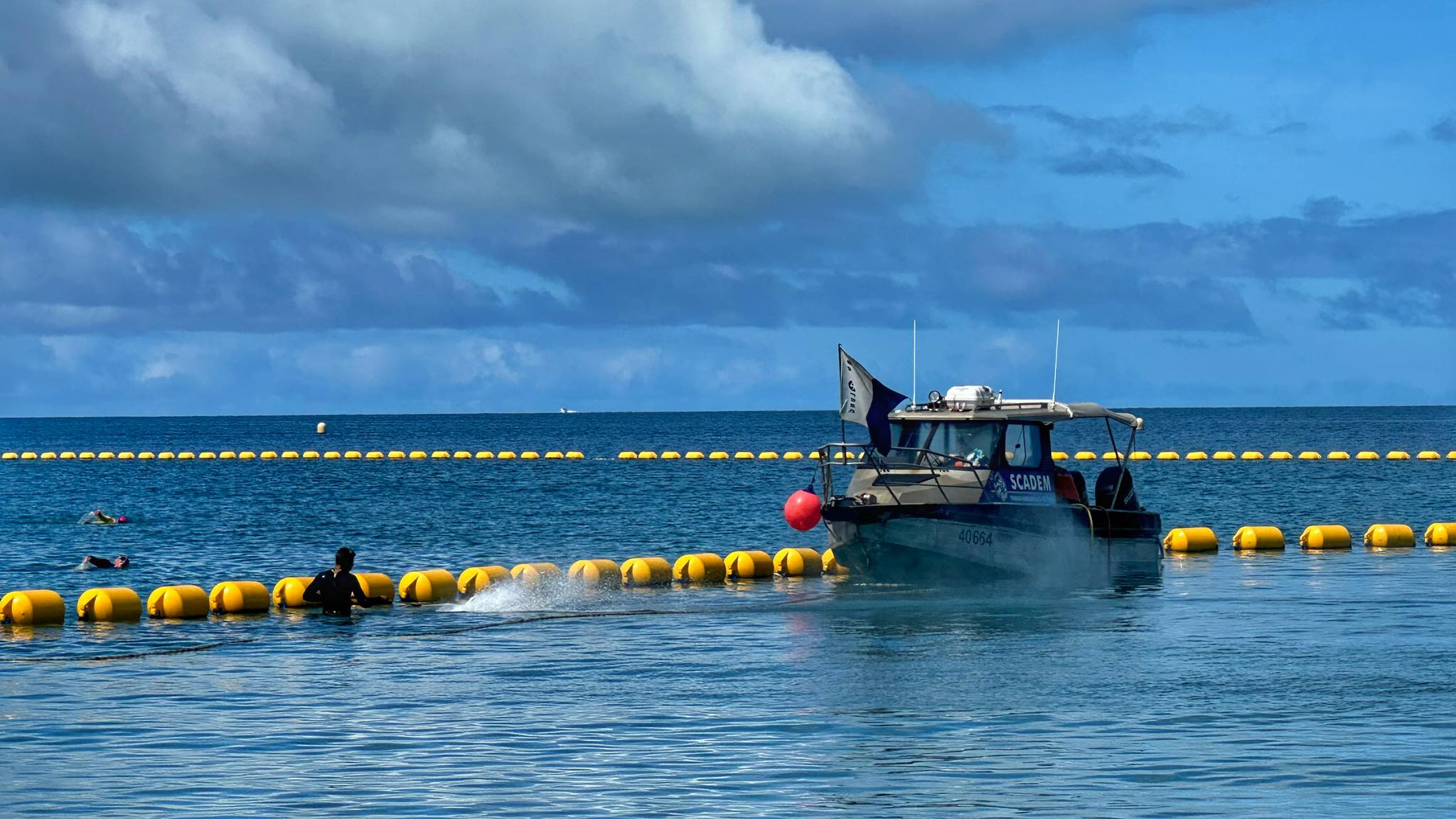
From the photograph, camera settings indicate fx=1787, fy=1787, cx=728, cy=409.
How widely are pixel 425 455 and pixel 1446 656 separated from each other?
107321 millimetres

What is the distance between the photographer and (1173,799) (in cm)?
1375

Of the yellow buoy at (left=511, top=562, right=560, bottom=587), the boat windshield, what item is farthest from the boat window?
the yellow buoy at (left=511, top=562, right=560, bottom=587)

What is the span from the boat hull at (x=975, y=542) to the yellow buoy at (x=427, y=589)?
6.72m

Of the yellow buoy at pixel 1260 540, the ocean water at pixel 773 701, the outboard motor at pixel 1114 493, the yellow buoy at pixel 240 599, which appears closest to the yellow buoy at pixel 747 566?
the ocean water at pixel 773 701

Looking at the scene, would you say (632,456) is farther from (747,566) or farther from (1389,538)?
(747,566)

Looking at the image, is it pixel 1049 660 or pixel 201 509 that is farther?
pixel 201 509

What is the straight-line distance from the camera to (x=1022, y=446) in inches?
1225

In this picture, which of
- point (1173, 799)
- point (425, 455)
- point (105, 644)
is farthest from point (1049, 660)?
point (425, 455)

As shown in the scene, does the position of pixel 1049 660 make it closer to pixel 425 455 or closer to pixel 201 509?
pixel 201 509

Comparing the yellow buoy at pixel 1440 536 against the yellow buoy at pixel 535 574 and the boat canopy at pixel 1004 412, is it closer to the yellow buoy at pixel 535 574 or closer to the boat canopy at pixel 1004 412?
the boat canopy at pixel 1004 412

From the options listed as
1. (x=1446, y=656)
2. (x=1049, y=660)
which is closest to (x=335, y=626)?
(x=1049, y=660)

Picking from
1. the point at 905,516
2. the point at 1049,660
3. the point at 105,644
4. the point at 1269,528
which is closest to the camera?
the point at 1049,660

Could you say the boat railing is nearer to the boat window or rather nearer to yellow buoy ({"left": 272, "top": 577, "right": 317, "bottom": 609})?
the boat window

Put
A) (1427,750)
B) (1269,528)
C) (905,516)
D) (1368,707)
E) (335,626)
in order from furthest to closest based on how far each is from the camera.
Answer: (1269,528), (905,516), (335,626), (1368,707), (1427,750)
